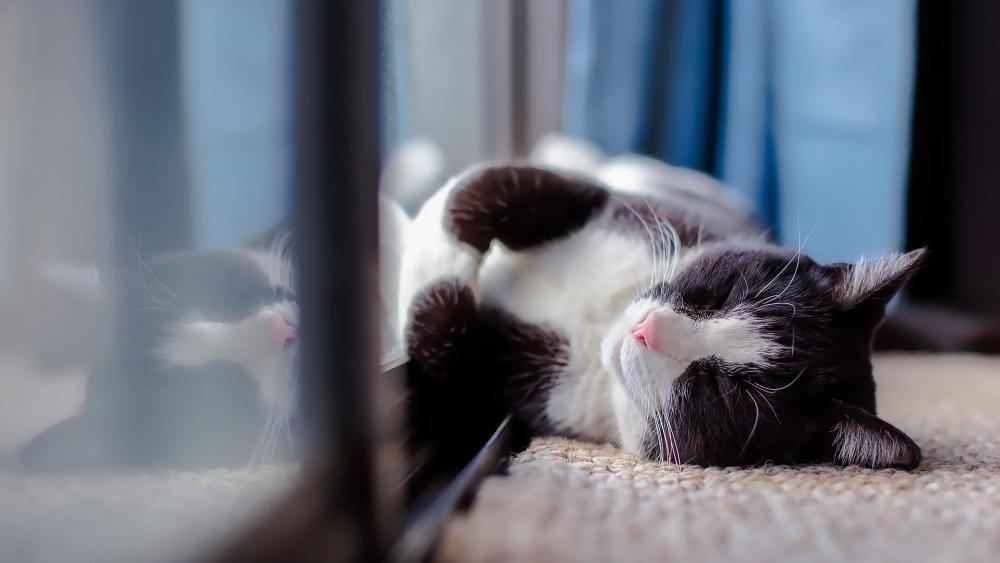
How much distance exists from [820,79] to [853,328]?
1465 millimetres

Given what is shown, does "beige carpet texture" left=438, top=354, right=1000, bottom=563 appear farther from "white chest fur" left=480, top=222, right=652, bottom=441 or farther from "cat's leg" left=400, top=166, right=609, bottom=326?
"cat's leg" left=400, top=166, right=609, bottom=326

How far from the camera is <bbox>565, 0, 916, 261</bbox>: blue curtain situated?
206cm

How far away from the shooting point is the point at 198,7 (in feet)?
1.49

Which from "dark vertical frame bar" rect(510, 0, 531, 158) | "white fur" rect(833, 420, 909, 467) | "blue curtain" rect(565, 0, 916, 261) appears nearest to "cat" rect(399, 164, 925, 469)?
"white fur" rect(833, 420, 909, 467)

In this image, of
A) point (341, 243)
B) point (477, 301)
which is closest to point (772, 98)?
point (477, 301)

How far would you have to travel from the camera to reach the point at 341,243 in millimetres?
477

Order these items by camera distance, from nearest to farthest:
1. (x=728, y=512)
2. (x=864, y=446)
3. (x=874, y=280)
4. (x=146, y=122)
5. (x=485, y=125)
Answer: (x=146, y=122)
(x=728, y=512)
(x=864, y=446)
(x=874, y=280)
(x=485, y=125)

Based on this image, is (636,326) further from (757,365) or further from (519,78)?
(519,78)

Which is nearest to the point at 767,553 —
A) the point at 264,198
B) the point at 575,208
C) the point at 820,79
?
the point at 264,198

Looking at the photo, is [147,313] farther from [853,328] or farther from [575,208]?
[853,328]

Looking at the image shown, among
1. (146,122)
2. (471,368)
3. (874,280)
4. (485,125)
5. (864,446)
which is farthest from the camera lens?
(485,125)

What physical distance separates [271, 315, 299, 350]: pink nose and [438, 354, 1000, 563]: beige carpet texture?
21 cm

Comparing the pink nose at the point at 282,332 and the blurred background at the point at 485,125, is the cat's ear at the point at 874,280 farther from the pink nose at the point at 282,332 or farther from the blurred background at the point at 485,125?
the pink nose at the point at 282,332

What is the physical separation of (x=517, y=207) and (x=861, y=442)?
1.79 feet
